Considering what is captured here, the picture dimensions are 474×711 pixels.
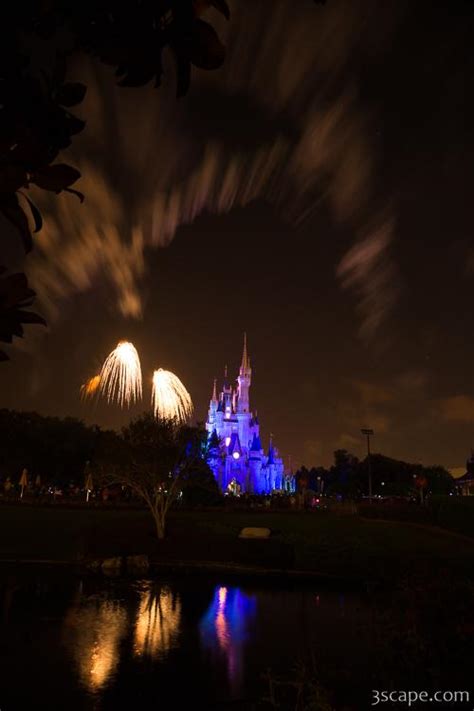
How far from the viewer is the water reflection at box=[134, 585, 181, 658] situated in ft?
48.5

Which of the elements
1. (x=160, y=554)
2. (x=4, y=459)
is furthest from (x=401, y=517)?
(x=4, y=459)

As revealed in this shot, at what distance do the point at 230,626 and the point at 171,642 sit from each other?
2.58m

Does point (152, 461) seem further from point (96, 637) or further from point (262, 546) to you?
point (96, 637)

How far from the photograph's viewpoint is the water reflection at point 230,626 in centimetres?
1390

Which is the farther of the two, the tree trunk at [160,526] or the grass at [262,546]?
the tree trunk at [160,526]

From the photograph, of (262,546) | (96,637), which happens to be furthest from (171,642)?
(262,546)

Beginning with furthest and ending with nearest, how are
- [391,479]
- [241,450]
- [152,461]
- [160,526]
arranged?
[241,450], [391,479], [152,461], [160,526]

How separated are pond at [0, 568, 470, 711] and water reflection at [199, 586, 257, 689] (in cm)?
3

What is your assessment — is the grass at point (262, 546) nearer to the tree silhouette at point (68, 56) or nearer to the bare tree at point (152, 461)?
the bare tree at point (152, 461)

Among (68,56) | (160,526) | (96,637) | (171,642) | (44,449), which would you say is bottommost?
(171,642)

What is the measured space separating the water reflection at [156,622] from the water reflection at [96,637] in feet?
1.89

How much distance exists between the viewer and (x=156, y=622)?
56.4ft

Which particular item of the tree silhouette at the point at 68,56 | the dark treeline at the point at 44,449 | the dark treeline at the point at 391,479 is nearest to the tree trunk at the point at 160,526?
the tree silhouette at the point at 68,56

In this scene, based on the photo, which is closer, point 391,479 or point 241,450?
point 391,479
